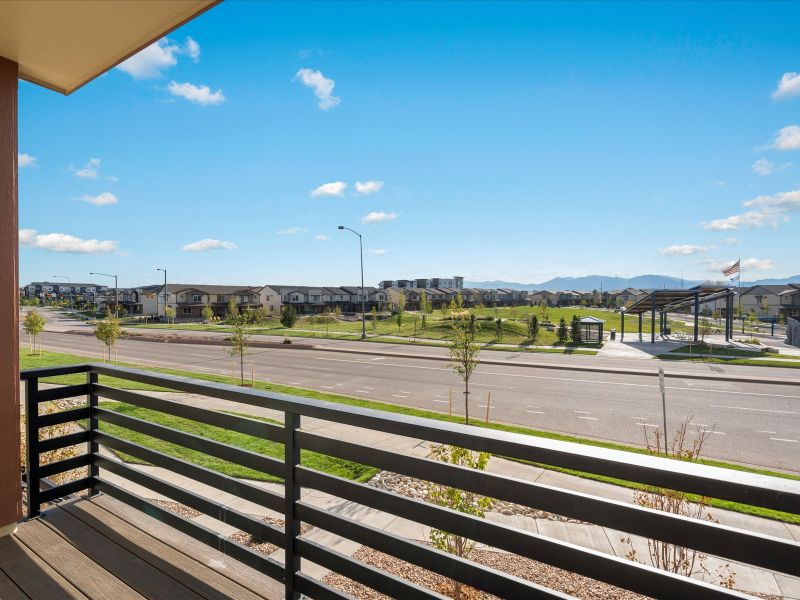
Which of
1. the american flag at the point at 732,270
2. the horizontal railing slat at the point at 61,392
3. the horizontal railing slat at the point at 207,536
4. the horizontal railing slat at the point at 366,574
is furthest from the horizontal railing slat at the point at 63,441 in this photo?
the american flag at the point at 732,270

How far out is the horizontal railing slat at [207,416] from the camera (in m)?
2.43

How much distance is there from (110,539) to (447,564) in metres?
2.66

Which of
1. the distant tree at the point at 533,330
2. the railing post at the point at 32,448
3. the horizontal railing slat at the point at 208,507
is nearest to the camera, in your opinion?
the horizontal railing slat at the point at 208,507

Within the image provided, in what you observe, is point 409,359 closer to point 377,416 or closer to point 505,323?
point 505,323

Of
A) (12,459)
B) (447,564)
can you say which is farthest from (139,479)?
(447,564)

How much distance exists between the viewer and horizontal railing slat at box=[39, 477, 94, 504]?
3.53m

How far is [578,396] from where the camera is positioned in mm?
15680

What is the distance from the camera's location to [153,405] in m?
3.14

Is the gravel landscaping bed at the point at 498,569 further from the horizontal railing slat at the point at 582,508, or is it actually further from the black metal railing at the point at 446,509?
the horizontal railing slat at the point at 582,508

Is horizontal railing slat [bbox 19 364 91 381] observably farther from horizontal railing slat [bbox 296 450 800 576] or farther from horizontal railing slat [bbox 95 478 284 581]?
horizontal railing slat [bbox 296 450 800 576]

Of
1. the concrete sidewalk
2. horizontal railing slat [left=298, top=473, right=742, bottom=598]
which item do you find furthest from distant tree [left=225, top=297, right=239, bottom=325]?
horizontal railing slat [left=298, top=473, right=742, bottom=598]

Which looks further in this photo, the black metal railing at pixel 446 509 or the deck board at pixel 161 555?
the deck board at pixel 161 555

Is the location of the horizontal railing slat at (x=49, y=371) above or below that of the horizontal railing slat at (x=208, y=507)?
above

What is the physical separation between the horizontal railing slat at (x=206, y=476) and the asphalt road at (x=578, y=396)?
1022 centimetres
